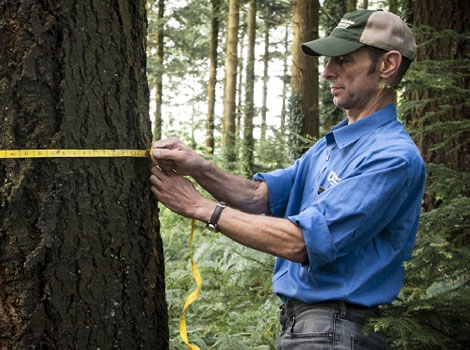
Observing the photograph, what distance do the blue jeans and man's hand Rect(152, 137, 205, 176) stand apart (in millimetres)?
864

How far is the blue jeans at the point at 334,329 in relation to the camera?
2.27m

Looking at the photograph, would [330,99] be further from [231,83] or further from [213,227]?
[213,227]

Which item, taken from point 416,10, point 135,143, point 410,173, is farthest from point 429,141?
point 135,143

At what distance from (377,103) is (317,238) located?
0.86 metres

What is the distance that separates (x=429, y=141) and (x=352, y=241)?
3.87 metres

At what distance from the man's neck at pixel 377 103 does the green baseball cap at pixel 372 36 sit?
0.66 feet

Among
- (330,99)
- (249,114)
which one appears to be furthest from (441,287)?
(249,114)

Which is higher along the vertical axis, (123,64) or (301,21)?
(301,21)

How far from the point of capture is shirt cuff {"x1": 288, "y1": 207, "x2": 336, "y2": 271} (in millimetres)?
2090

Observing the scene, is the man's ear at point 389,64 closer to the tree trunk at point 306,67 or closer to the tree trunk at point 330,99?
the tree trunk at point 306,67

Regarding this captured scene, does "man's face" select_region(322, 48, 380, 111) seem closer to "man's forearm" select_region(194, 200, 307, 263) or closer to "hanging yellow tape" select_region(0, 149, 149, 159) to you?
"man's forearm" select_region(194, 200, 307, 263)

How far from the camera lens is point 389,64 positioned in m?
2.53

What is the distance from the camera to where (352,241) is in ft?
7.00

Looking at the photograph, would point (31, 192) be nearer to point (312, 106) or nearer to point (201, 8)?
point (312, 106)
